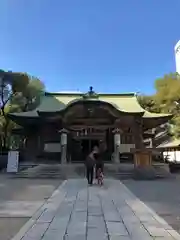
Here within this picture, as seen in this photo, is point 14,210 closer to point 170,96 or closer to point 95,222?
point 95,222

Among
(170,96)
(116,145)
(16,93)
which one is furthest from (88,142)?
(16,93)

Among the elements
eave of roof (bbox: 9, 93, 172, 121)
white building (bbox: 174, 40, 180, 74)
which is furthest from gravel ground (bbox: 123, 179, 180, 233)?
white building (bbox: 174, 40, 180, 74)

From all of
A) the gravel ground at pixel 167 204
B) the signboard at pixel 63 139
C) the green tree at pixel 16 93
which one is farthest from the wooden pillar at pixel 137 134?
the gravel ground at pixel 167 204

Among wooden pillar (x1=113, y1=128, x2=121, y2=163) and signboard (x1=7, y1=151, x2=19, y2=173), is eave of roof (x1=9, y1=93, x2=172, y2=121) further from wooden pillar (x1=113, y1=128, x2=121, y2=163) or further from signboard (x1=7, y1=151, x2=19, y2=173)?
signboard (x1=7, y1=151, x2=19, y2=173)

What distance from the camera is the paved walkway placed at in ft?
16.3

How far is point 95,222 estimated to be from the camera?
6000 mm

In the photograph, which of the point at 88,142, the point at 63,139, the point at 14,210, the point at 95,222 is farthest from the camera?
the point at 88,142

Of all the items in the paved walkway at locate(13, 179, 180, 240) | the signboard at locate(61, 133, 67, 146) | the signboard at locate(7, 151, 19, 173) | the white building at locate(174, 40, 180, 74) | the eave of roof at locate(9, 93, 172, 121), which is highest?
the white building at locate(174, 40, 180, 74)

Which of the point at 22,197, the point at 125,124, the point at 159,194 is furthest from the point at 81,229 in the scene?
the point at 125,124

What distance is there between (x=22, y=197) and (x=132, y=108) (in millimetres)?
17441

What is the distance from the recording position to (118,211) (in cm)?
734

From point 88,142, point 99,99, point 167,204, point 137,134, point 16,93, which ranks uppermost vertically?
point 16,93

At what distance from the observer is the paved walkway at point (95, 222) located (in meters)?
4.97

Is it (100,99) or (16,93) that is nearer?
(100,99)
